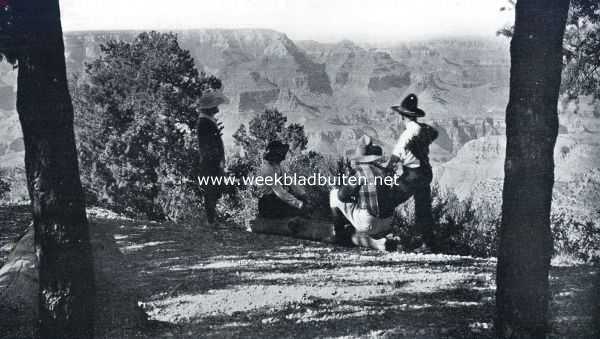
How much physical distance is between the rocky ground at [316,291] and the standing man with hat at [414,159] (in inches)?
28.1

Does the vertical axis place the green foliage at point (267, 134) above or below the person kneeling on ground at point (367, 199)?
below

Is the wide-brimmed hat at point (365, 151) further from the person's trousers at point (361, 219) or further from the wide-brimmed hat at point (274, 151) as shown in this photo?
the wide-brimmed hat at point (274, 151)

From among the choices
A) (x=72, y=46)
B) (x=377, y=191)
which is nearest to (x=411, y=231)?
(x=377, y=191)

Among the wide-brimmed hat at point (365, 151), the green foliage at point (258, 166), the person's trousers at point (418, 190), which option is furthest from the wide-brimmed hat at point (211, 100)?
the person's trousers at point (418, 190)

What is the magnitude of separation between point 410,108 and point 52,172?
4.43 metres

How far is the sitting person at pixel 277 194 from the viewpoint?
721 centimetres

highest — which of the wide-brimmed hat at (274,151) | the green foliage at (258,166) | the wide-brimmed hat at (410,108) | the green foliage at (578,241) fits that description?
the wide-brimmed hat at (410,108)

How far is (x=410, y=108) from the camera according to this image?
6691 millimetres

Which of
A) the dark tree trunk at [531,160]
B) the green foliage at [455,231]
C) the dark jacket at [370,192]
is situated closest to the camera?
the dark tree trunk at [531,160]

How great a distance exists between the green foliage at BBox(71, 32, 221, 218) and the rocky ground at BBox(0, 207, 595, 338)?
37.9ft

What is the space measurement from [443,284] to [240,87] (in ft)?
362

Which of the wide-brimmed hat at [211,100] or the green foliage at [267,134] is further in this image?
the green foliage at [267,134]

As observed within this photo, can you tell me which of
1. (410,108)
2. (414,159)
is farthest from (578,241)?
(410,108)

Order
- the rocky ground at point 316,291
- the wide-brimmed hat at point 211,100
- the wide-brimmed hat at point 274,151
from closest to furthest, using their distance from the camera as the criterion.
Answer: the rocky ground at point 316,291, the wide-brimmed hat at point 274,151, the wide-brimmed hat at point 211,100
